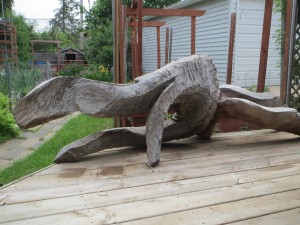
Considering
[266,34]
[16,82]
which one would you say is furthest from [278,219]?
[16,82]

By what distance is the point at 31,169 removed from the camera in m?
3.63

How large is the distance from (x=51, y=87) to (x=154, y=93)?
2.22 feet

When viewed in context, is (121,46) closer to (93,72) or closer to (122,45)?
(122,45)

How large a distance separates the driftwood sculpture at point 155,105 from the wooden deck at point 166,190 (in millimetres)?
142

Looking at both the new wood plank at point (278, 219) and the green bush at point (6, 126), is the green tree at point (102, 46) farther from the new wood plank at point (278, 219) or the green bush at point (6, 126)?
the new wood plank at point (278, 219)

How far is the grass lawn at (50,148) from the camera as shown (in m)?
3.54

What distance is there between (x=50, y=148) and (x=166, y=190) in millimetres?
3099

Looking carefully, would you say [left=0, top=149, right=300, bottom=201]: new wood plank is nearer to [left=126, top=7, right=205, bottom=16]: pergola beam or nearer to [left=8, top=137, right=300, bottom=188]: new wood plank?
[left=8, top=137, right=300, bottom=188]: new wood plank

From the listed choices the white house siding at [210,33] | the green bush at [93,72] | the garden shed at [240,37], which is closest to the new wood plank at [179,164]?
the garden shed at [240,37]

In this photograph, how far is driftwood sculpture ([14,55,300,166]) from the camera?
1.98m

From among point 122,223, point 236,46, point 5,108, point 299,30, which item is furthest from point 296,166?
point 236,46

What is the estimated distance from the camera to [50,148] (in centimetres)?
450

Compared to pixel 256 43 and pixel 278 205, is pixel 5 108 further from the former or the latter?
pixel 256 43

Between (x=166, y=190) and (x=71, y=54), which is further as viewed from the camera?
(x=71, y=54)
